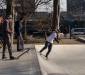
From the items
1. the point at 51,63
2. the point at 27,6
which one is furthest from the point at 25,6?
the point at 51,63

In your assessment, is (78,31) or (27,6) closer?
(27,6)

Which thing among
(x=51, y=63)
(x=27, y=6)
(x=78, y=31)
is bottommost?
(x=78, y=31)

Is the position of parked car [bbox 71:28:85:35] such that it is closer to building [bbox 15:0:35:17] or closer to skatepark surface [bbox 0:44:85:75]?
building [bbox 15:0:35:17]

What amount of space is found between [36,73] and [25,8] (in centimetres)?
2497

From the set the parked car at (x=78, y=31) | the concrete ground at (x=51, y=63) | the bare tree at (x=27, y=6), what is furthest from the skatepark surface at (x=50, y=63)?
the parked car at (x=78, y=31)

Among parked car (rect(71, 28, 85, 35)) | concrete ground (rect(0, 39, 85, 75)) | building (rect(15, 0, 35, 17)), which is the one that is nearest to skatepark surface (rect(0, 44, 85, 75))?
concrete ground (rect(0, 39, 85, 75))

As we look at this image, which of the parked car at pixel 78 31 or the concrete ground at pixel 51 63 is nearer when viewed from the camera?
the concrete ground at pixel 51 63

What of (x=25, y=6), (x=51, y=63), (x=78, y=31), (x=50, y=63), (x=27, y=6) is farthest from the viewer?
(x=78, y=31)

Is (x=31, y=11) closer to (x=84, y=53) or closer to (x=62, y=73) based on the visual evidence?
(x=84, y=53)

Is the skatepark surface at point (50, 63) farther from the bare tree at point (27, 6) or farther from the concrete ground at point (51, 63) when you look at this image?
the bare tree at point (27, 6)

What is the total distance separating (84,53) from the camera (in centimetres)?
1986

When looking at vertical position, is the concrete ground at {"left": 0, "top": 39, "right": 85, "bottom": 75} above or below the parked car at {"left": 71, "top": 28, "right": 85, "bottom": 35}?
above

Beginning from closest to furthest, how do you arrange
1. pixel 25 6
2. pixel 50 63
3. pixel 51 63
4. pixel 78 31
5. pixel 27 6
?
pixel 50 63 → pixel 51 63 → pixel 25 6 → pixel 27 6 → pixel 78 31

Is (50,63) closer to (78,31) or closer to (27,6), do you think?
(27,6)
